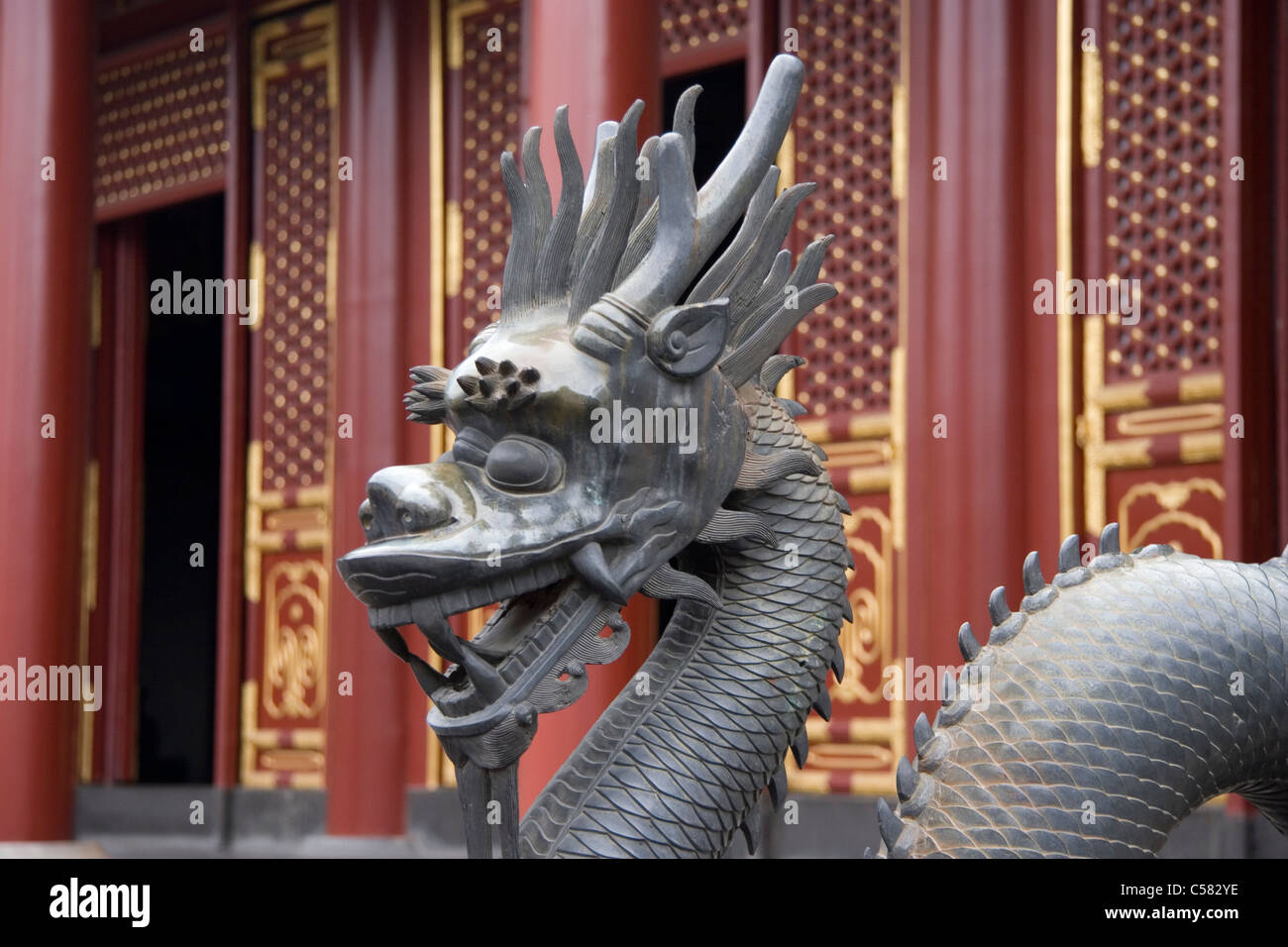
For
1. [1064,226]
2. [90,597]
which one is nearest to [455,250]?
[1064,226]

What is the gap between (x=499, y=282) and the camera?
6.72 meters

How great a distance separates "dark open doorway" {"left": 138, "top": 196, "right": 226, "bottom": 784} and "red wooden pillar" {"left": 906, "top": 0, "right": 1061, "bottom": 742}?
6820 mm

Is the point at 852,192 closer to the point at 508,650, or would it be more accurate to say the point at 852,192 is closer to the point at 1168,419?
the point at 1168,419

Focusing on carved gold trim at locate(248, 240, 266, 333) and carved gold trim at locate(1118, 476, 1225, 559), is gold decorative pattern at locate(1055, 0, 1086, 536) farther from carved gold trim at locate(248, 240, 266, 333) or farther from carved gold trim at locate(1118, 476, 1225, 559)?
carved gold trim at locate(248, 240, 266, 333)

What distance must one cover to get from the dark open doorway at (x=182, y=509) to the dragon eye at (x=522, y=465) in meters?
9.55

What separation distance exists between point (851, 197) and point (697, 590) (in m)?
3.90

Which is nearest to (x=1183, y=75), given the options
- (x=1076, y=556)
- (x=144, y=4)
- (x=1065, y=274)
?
(x=1065, y=274)

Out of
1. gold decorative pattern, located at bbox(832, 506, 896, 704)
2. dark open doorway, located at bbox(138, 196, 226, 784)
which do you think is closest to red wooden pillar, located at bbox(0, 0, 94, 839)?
gold decorative pattern, located at bbox(832, 506, 896, 704)

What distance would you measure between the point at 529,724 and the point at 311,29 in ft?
20.7

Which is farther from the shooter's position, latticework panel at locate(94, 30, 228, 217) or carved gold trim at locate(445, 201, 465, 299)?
latticework panel at locate(94, 30, 228, 217)

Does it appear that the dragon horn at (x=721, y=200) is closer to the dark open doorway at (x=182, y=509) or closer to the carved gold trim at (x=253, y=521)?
the carved gold trim at (x=253, y=521)

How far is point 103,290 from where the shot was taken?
944 centimetres

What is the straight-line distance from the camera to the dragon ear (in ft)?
5.45
